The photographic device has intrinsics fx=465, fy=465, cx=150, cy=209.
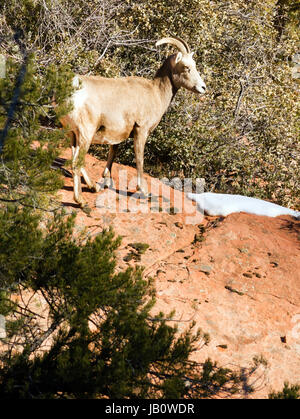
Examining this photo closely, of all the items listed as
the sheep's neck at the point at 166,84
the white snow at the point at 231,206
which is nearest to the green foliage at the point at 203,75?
the white snow at the point at 231,206

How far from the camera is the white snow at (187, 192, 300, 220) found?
7613mm

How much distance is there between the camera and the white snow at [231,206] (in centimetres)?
761

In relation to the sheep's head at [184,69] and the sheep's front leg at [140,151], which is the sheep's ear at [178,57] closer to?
the sheep's head at [184,69]

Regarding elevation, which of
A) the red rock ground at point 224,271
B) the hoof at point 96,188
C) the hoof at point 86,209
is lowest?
the red rock ground at point 224,271

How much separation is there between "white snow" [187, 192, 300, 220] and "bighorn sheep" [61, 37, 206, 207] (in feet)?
3.54

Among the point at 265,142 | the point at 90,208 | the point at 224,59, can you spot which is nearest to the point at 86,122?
the point at 90,208

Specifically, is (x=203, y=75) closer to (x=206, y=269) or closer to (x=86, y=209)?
(x=86, y=209)

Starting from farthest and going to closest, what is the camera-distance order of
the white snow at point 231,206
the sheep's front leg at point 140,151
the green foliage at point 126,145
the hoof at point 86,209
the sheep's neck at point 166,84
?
the white snow at point 231,206 → the sheep's neck at point 166,84 → the sheep's front leg at point 140,151 → the hoof at point 86,209 → the green foliage at point 126,145

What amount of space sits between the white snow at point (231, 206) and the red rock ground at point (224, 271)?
0.50 ft

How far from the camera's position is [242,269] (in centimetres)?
621

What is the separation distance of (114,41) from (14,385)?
976 centimetres

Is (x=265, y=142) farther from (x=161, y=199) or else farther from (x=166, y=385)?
(x=166, y=385)

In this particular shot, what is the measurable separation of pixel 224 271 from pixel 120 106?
282cm
